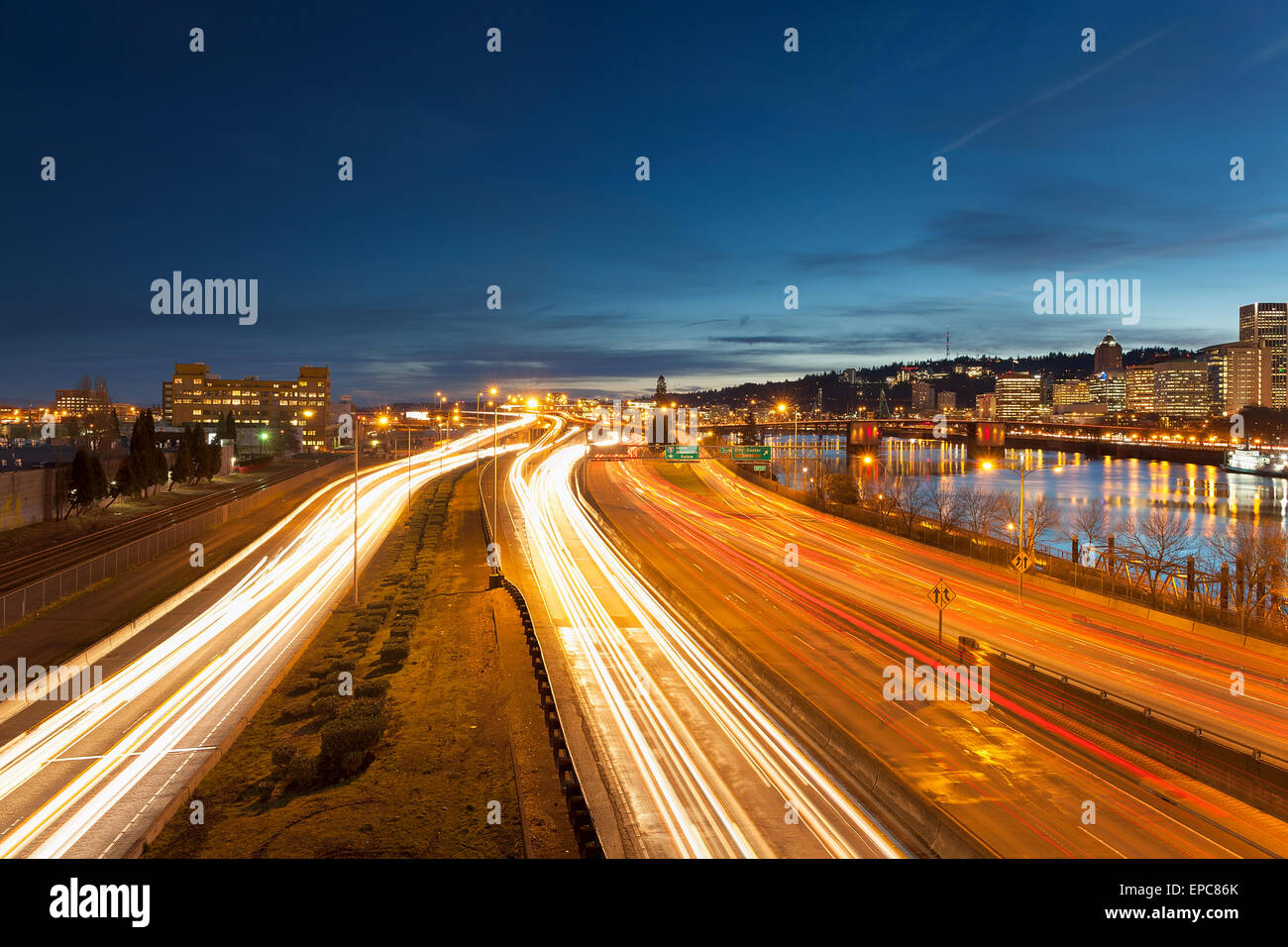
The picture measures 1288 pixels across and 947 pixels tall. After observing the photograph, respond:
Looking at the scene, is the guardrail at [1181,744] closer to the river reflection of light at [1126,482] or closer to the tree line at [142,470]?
the river reflection of light at [1126,482]

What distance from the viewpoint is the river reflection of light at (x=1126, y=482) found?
247 feet

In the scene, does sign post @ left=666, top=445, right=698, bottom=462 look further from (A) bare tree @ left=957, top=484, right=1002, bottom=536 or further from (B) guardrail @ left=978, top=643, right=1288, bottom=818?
(B) guardrail @ left=978, top=643, right=1288, bottom=818

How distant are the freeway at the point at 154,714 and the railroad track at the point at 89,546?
22.3ft

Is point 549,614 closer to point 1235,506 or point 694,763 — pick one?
point 694,763

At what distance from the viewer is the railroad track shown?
32906mm

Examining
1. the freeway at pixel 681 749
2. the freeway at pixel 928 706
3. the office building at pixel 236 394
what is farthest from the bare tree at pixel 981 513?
the office building at pixel 236 394

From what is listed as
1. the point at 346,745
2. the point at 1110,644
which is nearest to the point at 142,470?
the point at 346,745

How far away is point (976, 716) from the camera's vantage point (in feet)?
58.5

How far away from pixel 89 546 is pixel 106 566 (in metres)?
7.89

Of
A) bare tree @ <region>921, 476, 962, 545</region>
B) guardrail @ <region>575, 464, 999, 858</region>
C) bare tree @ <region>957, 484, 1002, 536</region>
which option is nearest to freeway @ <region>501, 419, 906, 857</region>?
guardrail @ <region>575, 464, 999, 858</region>

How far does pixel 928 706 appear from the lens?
60.6 ft

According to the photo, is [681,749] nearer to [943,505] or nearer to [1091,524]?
[1091,524]
